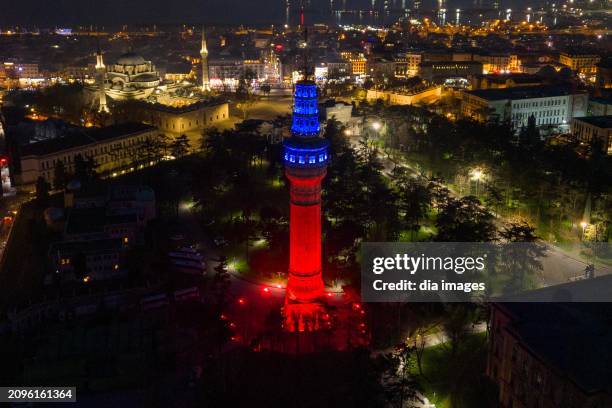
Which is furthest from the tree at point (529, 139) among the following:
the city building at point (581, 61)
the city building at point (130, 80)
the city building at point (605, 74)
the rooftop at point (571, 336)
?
the city building at point (581, 61)

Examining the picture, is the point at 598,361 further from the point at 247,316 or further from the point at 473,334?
the point at 247,316

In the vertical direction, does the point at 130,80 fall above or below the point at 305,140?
below

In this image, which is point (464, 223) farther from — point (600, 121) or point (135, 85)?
point (135, 85)

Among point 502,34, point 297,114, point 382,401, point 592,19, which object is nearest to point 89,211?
point 297,114

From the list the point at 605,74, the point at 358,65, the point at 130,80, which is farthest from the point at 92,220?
the point at 358,65

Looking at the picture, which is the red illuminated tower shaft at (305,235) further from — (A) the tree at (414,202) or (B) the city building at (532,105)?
(B) the city building at (532,105)

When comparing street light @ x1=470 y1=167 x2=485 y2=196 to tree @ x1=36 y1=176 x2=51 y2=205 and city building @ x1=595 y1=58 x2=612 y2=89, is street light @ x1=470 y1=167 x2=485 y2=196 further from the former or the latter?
city building @ x1=595 y1=58 x2=612 y2=89

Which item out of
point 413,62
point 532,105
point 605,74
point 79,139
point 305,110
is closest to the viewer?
point 305,110
